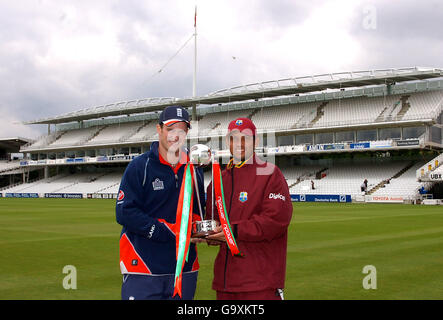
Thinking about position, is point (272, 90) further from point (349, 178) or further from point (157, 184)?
point (157, 184)

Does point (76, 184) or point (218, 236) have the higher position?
point (76, 184)

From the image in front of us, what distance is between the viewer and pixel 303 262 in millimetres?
10070

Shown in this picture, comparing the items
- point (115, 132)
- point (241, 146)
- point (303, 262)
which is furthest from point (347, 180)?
point (241, 146)

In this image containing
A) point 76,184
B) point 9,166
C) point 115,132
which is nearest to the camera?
point 76,184

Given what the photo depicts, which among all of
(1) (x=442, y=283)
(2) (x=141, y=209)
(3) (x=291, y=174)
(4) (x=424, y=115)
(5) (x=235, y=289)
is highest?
(4) (x=424, y=115)

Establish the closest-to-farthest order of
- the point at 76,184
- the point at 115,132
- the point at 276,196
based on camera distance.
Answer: the point at 276,196
the point at 76,184
the point at 115,132

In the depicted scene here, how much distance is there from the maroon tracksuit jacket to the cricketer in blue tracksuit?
311mm

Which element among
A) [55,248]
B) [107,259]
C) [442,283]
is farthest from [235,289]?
[55,248]

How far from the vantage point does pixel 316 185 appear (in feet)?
158

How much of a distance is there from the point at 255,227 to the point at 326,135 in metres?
51.5

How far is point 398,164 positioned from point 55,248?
42.4m

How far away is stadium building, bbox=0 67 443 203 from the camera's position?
4528cm

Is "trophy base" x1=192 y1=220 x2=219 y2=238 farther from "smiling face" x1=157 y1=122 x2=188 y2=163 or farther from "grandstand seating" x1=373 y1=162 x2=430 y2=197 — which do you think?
"grandstand seating" x1=373 y1=162 x2=430 y2=197
